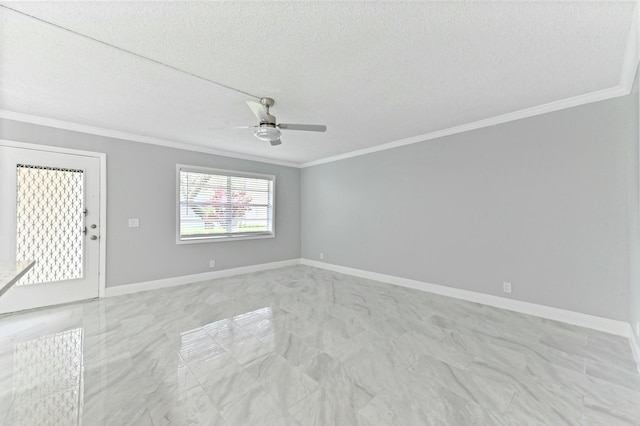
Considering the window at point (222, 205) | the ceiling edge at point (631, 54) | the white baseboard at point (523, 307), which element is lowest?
the white baseboard at point (523, 307)

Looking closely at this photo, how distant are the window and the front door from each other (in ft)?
3.89

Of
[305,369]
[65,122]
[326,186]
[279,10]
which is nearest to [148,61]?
[279,10]

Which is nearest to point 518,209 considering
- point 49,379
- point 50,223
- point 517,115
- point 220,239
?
point 517,115

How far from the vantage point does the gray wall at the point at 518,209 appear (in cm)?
269

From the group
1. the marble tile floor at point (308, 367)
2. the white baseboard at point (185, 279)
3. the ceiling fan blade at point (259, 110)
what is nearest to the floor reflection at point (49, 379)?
the marble tile floor at point (308, 367)

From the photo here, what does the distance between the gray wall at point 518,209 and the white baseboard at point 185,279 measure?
196 centimetres

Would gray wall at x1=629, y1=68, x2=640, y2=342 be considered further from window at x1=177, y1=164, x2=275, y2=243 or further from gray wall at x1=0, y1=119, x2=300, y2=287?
gray wall at x1=0, y1=119, x2=300, y2=287

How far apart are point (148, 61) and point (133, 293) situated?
3339 millimetres

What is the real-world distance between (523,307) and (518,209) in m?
1.18

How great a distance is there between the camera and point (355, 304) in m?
3.51

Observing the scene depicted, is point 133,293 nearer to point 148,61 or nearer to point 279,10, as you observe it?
point 148,61

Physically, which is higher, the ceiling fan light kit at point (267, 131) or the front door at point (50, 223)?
the ceiling fan light kit at point (267, 131)

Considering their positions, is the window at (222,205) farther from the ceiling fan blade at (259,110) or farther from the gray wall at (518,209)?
the ceiling fan blade at (259,110)

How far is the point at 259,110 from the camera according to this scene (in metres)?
2.57
